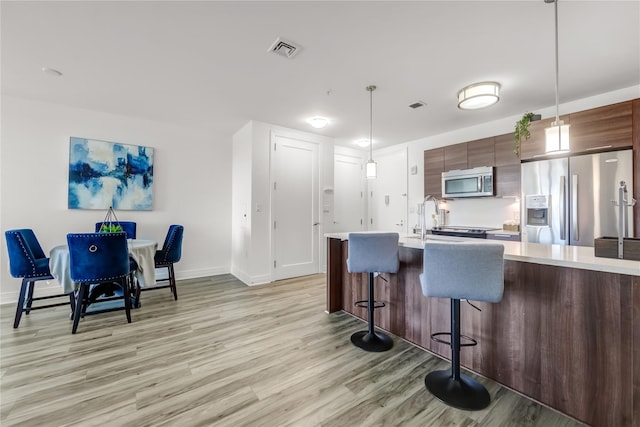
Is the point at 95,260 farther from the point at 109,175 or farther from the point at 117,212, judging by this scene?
the point at 109,175

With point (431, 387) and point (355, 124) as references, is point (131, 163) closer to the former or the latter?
point (355, 124)

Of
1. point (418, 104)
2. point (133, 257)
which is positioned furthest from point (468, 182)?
point (133, 257)

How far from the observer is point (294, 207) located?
464cm

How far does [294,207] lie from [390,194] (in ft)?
7.66

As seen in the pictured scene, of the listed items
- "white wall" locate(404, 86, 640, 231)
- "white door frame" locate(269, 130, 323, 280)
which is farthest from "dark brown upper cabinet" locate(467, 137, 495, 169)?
"white door frame" locate(269, 130, 323, 280)

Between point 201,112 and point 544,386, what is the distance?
4632 mm

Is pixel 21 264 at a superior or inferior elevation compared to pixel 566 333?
superior

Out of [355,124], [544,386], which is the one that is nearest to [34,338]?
[544,386]

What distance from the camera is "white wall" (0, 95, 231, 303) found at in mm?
3352

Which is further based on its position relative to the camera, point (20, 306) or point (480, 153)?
point (480, 153)

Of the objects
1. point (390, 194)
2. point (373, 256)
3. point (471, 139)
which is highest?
point (471, 139)

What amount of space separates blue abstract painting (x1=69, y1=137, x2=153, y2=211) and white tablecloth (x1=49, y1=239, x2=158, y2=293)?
3.55 ft

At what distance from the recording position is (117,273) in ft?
8.62

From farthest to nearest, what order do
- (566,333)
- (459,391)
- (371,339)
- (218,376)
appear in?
(371,339) → (218,376) → (459,391) → (566,333)
